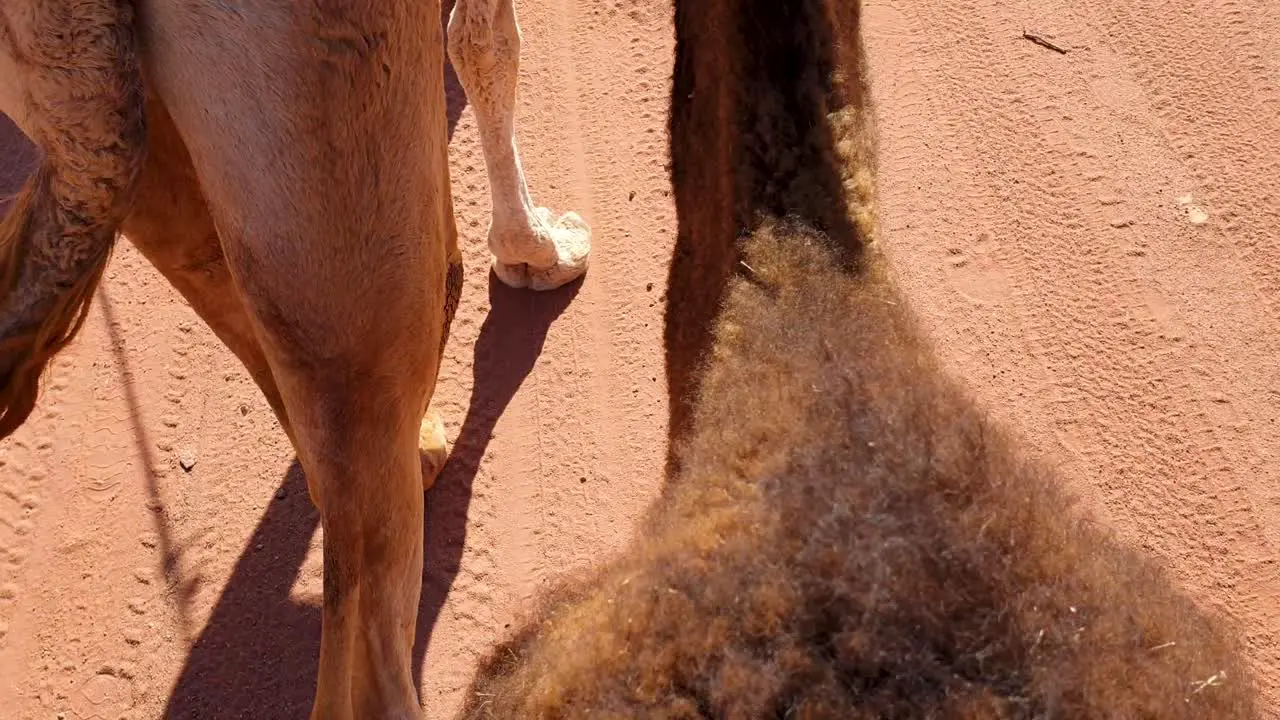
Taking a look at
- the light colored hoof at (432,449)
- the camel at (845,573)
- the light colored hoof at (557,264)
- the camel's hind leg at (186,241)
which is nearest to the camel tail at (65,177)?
the camel's hind leg at (186,241)

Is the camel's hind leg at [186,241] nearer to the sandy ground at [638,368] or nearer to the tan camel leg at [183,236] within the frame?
the tan camel leg at [183,236]

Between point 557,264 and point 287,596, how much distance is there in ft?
5.16

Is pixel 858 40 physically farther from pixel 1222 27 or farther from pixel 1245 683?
pixel 1222 27

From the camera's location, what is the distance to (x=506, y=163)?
4.21 meters

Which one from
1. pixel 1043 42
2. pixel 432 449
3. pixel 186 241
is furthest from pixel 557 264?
pixel 1043 42

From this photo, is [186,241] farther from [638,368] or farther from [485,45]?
[638,368]

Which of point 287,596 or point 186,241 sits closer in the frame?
point 186,241

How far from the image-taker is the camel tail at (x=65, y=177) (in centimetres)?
204

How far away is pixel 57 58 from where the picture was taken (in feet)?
6.76

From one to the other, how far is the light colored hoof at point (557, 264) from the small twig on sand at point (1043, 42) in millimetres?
2193

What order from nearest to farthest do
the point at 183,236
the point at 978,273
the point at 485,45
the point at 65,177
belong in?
the point at 65,177 < the point at 183,236 < the point at 485,45 < the point at 978,273

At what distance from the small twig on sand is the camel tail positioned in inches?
161

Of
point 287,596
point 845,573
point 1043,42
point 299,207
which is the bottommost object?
point 1043,42

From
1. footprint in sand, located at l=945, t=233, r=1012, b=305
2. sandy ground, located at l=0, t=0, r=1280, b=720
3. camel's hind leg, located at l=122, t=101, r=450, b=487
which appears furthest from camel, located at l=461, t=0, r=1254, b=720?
footprint in sand, located at l=945, t=233, r=1012, b=305
